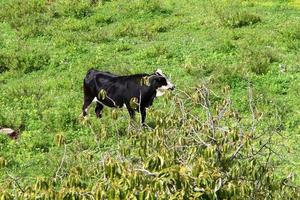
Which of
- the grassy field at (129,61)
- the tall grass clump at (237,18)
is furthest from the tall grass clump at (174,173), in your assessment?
the tall grass clump at (237,18)

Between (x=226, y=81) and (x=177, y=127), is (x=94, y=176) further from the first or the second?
(x=226, y=81)

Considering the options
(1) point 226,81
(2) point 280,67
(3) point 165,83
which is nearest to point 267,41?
(2) point 280,67

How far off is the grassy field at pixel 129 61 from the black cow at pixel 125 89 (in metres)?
0.37

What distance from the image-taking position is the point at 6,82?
55.1ft

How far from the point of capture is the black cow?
12523mm

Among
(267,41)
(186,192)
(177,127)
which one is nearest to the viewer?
(186,192)

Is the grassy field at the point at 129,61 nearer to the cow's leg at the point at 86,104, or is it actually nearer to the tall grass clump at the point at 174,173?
the cow's leg at the point at 86,104

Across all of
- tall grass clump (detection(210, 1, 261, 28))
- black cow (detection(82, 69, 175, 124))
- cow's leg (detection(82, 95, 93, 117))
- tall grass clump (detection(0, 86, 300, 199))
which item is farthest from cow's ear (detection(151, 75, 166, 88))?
tall grass clump (detection(210, 1, 261, 28))

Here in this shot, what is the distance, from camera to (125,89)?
12.8 meters

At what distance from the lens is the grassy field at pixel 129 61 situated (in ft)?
39.3

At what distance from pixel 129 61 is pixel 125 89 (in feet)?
15.7

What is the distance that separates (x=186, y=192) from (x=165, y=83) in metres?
7.04

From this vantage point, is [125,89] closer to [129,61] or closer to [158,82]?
[158,82]

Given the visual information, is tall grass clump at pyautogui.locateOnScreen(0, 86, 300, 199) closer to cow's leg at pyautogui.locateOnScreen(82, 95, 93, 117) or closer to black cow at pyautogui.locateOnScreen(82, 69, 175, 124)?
black cow at pyautogui.locateOnScreen(82, 69, 175, 124)
